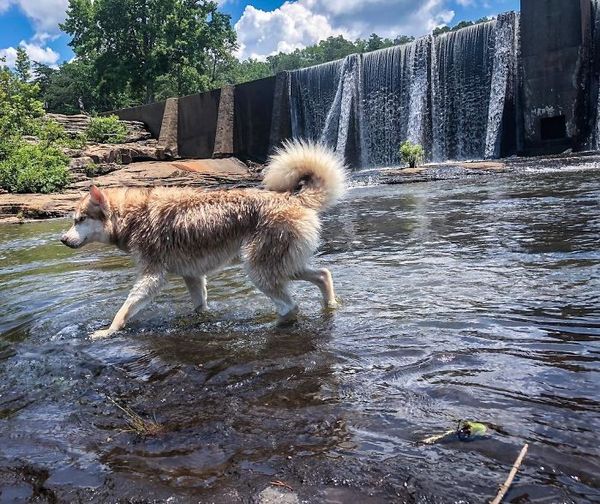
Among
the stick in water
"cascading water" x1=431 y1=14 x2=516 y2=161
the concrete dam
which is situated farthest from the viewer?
"cascading water" x1=431 y1=14 x2=516 y2=161

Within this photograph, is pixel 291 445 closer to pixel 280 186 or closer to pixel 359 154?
pixel 280 186

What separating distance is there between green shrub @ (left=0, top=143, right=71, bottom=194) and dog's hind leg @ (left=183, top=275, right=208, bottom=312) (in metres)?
18.1

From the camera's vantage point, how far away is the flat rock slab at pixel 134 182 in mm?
18531

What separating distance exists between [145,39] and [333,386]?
5270 centimetres

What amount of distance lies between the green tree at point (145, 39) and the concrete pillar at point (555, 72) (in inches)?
1289

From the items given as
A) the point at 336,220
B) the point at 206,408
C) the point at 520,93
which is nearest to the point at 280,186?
the point at 206,408

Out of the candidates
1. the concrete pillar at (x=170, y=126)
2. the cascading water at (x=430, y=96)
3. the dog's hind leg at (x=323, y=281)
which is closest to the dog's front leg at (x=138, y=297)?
the dog's hind leg at (x=323, y=281)

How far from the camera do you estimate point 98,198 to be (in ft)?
18.4

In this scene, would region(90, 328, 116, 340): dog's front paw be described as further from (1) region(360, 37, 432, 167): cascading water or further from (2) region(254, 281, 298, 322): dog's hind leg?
(1) region(360, 37, 432, 167): cascading water

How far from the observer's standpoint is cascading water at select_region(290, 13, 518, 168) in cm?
2562

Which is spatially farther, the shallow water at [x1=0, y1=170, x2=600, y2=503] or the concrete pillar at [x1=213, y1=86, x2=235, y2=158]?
the concrete pillar at [x1=213, y1=86, x2=235, y2=158]

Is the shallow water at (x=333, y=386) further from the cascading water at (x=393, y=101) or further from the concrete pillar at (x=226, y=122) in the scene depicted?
the concrete pillar at (x=226, y=122)

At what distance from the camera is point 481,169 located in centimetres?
1958

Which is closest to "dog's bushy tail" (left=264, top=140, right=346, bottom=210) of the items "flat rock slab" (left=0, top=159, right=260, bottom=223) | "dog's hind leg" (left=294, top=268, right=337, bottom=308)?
"dog's hind leg" (left=294, top=268, right=337, bottom=308)
